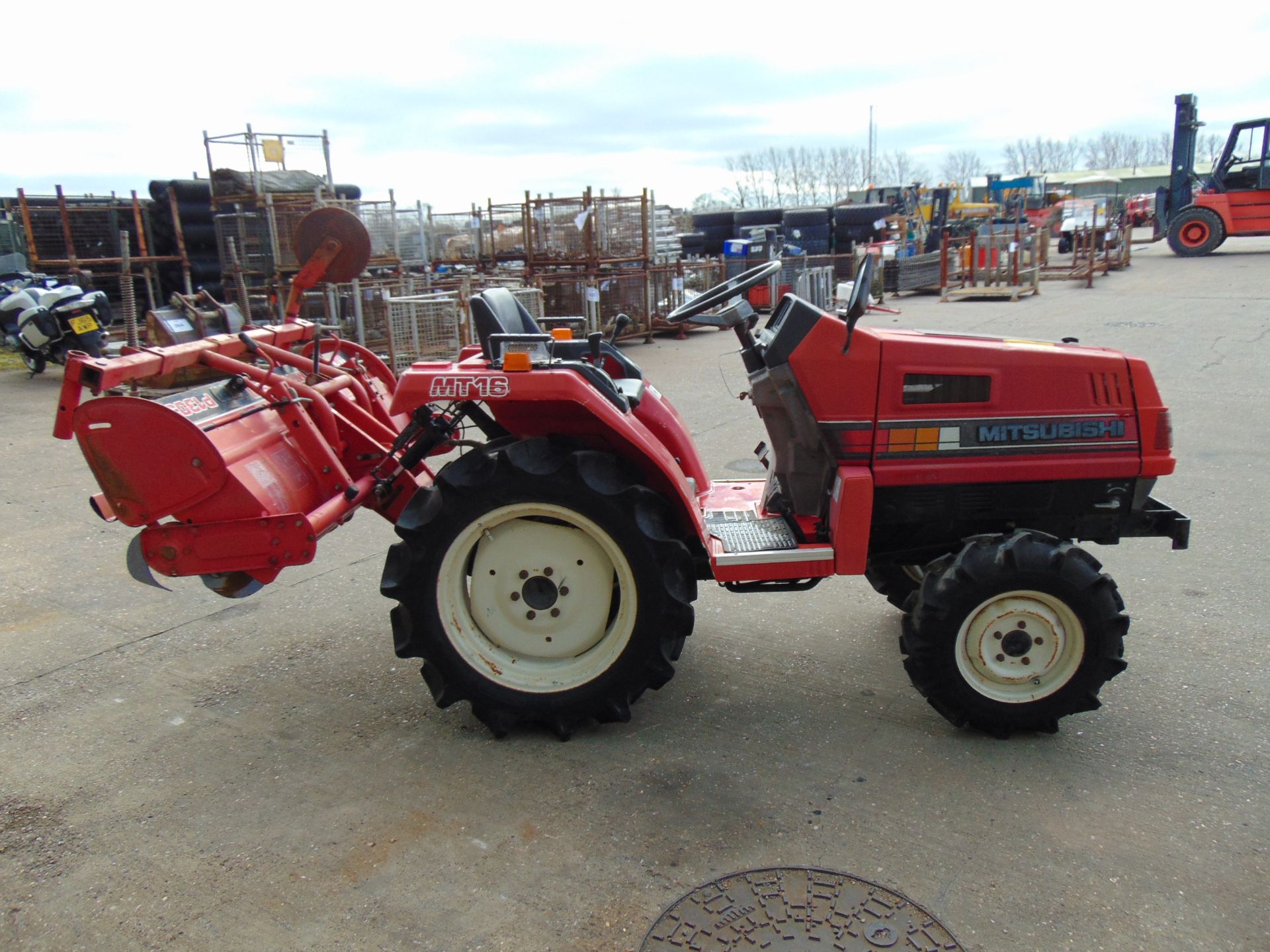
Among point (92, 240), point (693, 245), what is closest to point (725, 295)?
point (92, 240)

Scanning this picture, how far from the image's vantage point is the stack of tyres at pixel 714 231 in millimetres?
24172

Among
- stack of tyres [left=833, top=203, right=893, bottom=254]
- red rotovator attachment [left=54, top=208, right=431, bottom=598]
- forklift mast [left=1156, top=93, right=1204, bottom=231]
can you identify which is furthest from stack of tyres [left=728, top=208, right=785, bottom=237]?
red rotovator attachment [left=54, top=208, right=431, bottom=598]

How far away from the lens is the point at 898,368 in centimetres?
336

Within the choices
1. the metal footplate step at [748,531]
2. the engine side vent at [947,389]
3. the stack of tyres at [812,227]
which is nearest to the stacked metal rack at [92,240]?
the metal footplate step at [748,531]

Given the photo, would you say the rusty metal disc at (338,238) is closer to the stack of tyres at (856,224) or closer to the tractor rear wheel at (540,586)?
the tractor rear wheel at (540,586)

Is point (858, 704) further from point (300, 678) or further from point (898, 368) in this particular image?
point (300, 678)

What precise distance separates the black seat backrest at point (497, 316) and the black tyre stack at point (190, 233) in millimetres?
12390

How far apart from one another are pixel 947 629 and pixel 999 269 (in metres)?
18.1

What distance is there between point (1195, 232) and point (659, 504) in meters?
25.2

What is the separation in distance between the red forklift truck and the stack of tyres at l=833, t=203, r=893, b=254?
23.5 feet

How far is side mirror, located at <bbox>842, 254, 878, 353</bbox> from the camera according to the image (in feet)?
10.4

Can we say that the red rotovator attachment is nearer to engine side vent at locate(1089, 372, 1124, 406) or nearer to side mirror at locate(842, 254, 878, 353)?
side mirror at locate(842, 254, 878, 353)

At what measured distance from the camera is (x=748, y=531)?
375cm

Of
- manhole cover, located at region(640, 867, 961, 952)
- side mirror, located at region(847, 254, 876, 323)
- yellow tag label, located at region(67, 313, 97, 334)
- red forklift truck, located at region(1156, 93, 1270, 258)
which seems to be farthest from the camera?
red forklift truck, located at region(1156, 93, 1270, 258)
